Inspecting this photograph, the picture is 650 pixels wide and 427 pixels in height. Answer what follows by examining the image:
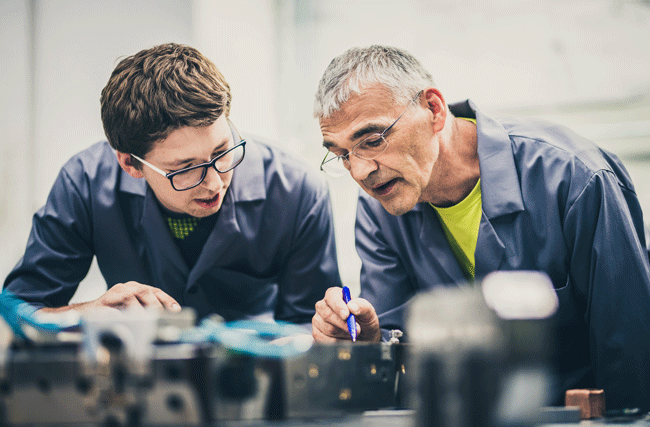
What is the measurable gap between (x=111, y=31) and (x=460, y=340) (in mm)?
2415

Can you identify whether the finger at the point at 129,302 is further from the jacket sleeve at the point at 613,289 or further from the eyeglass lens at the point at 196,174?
the jacket sleeve at the point at 613,289

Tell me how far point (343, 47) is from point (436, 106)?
4.42 ft

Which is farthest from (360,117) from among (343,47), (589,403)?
(343,47)

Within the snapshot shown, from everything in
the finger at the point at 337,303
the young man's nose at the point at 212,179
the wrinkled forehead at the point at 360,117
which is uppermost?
the wrinkled forehead at the point at 360,117

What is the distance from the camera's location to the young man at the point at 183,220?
1.35 m

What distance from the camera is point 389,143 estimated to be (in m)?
1.24

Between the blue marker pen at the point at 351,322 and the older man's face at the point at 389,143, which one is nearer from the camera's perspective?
the blue marker pen at the point at 351,322

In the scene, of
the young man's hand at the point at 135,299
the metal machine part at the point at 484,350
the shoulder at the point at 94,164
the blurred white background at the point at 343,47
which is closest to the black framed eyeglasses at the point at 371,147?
the young man's hand at the point at 135,299

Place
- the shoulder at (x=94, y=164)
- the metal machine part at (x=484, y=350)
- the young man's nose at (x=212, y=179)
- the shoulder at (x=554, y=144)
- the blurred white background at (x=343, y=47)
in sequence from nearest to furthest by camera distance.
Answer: the metal machine part at (x=484, y=350) → the shoulder at (x=554, y=144) → the young man's nose at (x=212, y=179) → the shoulder at (x=94, y=164) → the blurred white background at (x=343, y=47)

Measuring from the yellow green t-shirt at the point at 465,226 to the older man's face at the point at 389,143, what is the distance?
0.12 meters

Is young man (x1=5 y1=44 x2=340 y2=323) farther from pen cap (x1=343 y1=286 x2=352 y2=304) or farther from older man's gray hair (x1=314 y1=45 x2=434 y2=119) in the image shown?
pen cap (x1=343 y1=286 x2=352 y2=304)

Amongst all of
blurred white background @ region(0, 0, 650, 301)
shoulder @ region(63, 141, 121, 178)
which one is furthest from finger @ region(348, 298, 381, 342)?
blurred white background @ region(0, 0, 650, 301)

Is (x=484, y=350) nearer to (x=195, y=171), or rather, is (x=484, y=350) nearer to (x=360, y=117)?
(x=360, y=117)

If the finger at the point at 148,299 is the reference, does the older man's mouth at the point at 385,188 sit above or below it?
above
